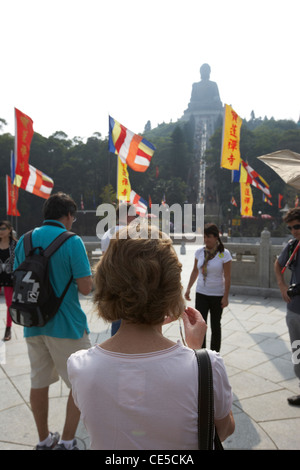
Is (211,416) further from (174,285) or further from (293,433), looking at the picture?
(293,433)

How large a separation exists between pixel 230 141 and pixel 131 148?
113 inches

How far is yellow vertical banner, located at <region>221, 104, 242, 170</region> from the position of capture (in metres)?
9.49

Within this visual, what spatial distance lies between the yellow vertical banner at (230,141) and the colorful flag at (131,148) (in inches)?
84.6

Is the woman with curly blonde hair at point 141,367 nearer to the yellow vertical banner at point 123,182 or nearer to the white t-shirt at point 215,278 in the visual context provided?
the white t-shirt at point 215,278

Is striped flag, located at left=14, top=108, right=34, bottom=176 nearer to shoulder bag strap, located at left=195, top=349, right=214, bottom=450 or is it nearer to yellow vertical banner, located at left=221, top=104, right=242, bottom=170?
yellow vertical banner, located at left=221, top=104, right=242, bottom=170

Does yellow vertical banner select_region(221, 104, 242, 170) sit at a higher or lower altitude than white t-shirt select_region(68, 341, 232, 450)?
higher

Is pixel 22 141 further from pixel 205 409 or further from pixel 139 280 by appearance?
pixel 205 409

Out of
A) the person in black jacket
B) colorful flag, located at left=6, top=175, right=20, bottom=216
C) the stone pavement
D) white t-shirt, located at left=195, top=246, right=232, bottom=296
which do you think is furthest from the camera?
colorful flag, located at left=6, top=175, right=20, bottom=216

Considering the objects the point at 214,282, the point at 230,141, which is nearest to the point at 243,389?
the point at 214,282

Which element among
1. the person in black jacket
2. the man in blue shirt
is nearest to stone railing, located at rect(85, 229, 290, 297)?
the person in black jacket

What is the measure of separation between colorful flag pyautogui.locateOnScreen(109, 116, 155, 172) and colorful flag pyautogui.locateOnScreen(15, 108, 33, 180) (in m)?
2.16

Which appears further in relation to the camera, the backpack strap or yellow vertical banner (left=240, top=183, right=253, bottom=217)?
yellow vertical banner (left=240, top=183, right=253, bottom=217)
